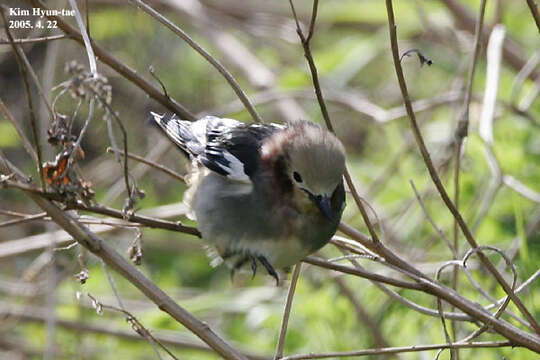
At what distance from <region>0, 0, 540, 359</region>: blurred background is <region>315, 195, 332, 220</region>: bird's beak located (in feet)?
1.01

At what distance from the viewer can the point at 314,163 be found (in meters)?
2.73

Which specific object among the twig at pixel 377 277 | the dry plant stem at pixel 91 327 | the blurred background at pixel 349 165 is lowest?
the dry plant stem at pixel 91 327

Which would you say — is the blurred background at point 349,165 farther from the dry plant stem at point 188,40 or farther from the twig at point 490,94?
the dry plant stem at point 188,40

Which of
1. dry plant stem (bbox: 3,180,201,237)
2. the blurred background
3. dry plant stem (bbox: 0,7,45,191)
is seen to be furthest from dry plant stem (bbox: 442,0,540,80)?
dry plant stem (bbox: 0,7,45,191)

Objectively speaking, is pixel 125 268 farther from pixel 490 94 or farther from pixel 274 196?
pixel 490 94

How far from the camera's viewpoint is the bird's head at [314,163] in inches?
106

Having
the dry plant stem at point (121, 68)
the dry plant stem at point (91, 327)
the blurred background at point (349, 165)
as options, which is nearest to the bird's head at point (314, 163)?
the blurred background at point (349, 165)

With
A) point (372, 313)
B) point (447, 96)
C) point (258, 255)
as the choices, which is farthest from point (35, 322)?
point (447, 96)

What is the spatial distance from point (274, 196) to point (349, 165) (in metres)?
2.95

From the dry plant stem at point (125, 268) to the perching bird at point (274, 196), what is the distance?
0.51 metres

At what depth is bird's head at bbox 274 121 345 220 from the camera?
270 centimetres

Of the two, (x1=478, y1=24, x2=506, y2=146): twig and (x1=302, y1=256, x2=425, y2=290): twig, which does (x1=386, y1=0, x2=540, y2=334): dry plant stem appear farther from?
(x1=478, y1=24, x2=506, y2=146): twig

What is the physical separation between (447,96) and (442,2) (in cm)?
104

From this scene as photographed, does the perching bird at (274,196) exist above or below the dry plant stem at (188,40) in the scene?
below
